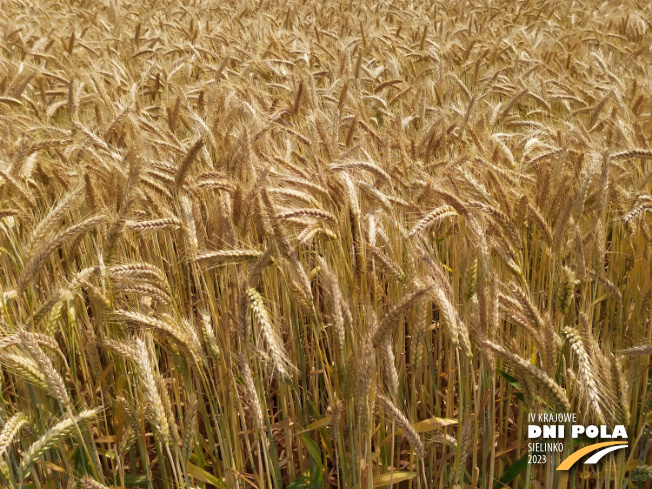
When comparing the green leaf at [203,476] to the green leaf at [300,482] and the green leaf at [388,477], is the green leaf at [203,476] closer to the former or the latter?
the green leaf at [300,482]

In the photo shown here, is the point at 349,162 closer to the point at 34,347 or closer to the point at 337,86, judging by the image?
the point at 34,347

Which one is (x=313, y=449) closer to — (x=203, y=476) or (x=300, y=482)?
(x=300, y=482)

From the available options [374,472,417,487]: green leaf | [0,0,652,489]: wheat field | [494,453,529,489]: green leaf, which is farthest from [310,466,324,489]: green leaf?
[494,453,529,489]: green leaf

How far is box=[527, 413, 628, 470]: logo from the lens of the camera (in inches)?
58.2

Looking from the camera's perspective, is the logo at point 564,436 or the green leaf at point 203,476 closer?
the logo at point 564,436

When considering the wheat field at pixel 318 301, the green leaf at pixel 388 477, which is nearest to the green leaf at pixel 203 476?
the wheat field at pixel 318 301

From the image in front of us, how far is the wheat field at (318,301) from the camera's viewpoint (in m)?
1.39

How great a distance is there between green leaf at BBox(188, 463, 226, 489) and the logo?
866 millimetres

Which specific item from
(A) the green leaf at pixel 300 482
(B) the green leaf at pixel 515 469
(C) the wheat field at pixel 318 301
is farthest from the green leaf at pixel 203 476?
(B) the green leaf at pixel 515 469

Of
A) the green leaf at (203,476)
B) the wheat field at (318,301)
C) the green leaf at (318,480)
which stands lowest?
the green leaf at (318,480)

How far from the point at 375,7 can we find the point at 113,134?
20.4 feet

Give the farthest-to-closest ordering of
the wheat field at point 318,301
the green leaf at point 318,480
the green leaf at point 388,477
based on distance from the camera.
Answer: the green leaf at point 318,480, the green leaf at point 388,477, the wheat field at point 318,301

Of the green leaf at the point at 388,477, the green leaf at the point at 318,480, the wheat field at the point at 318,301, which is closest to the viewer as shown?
the wheat field at the point at 318,301

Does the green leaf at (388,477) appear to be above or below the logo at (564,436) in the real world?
→ below
